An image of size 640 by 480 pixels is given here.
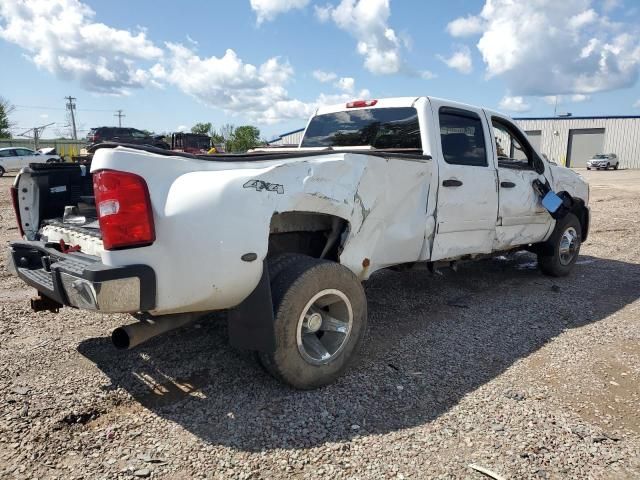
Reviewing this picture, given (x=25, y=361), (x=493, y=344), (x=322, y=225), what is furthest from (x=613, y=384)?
(x=25, y=361)

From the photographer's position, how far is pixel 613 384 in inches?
136

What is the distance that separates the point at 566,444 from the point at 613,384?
101 centimetres

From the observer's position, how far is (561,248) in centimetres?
629

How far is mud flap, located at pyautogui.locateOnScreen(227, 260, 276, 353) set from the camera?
2.88 meters

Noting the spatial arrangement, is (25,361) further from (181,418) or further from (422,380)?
(422,380)

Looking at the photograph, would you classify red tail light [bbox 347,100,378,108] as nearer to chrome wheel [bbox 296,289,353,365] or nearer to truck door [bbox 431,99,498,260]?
truck door [bbox 431,99,498,260]

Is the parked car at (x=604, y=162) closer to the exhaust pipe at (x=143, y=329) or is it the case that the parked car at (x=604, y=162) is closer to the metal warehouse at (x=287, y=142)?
the metal warehouse at (x=287, y=142)

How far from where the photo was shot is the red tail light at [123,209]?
2479mm

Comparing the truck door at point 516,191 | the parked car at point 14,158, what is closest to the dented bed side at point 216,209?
the truck door at point 516,191

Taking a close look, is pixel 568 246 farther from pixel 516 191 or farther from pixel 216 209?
pixel 216 209

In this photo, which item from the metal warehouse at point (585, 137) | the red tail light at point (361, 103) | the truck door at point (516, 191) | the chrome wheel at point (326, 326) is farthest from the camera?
the metal warehouse at point (585, 137)

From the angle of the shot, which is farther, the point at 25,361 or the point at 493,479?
the point at 25,361

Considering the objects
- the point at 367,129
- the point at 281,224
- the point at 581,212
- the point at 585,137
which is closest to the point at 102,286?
the point at 281,224

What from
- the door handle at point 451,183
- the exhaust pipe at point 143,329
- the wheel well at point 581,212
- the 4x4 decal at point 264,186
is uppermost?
the 4x4 decal at point 264,186
